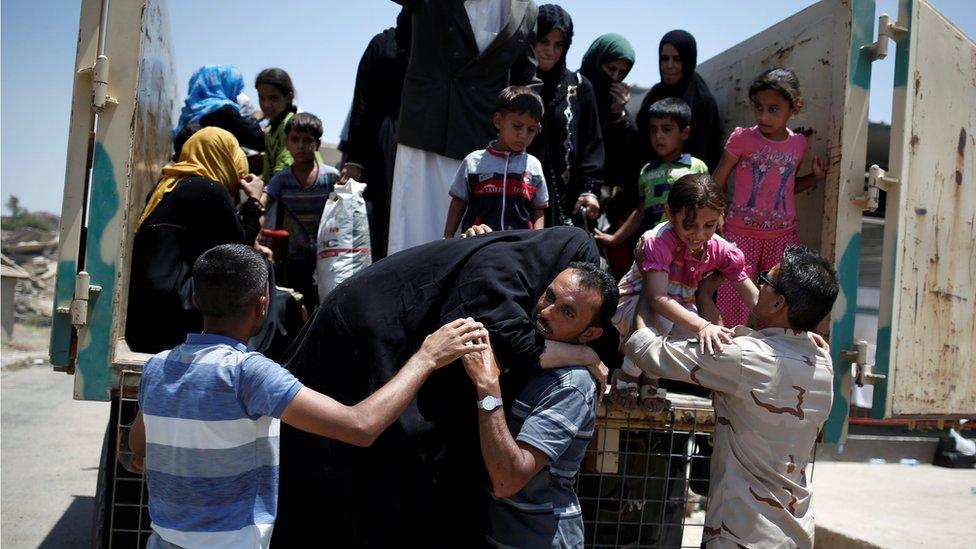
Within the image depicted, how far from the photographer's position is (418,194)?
359cm

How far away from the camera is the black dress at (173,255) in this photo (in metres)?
2.96

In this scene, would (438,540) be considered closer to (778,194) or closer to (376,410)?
(376,410)

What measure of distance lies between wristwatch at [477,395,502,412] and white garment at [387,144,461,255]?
1673mm

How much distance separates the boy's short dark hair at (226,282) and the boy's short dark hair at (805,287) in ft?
5.10

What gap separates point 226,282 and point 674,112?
2.52 metres

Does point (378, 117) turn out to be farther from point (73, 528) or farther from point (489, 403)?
point (73, 528)

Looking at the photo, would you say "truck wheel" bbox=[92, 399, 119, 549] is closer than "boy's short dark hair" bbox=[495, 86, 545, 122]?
Yes

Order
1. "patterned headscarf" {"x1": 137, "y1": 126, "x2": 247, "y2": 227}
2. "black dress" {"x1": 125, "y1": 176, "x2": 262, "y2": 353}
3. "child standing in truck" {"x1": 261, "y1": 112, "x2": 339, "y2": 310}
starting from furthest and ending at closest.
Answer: "child standing in truck" {"x1": 261, "y1": 112, "x2": 339, "y2": 310}
"patterned headscarf" {"x1": 137, "y1": 126, "x2": 247, "y2": 227}
"black dress" {"x1": 125, "y1": 176, "x2": 262, "y2": 353}

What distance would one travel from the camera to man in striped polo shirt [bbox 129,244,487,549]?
69.8 inches

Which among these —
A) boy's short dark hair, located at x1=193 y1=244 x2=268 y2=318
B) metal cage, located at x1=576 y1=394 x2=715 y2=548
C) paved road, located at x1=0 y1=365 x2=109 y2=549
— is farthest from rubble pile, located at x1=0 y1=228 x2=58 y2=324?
boy's short dark hair, located at x1=193 y1=244 x2=268 y2=318

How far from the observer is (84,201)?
8.19 feet

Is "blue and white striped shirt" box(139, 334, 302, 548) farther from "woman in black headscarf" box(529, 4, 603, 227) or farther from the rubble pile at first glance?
the rubble pile

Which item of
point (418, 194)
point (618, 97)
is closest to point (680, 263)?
point (418, 194)

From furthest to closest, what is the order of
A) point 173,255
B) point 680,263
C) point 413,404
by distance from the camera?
point 173,255 → point 680,263 → point 413,404
